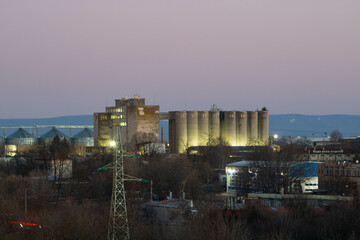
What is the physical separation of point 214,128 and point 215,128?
0.14 m

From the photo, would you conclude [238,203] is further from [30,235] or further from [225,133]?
[225,133]

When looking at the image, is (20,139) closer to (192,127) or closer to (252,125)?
(192,127)

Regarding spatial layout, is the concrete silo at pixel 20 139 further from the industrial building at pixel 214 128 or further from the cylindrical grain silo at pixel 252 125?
the cylindrical grain silo at pixel 252 125

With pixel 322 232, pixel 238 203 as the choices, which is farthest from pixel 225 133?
pixel 322 232

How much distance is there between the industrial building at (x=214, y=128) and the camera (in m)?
87.3

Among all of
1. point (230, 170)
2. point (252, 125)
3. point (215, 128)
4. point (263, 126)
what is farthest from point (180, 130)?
point (230, 170)

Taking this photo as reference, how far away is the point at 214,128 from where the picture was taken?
88938 millimetres

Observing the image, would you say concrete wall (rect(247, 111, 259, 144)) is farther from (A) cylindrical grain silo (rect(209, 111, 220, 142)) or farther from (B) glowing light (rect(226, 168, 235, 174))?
(B) glowing light (rect(226, 168, 235, 174))

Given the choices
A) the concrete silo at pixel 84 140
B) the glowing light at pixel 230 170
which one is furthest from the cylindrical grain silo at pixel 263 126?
the glowing light at pixel 230 170

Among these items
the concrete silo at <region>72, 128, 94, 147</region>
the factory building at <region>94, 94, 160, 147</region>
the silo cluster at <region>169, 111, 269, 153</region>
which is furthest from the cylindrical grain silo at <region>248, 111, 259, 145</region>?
the concrete silo at <region>72, 128, 94, 147</region>

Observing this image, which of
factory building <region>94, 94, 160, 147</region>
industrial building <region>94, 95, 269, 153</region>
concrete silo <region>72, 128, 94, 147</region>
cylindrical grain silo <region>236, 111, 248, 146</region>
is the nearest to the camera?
factory building <region>94, 94, 160, 147</region>

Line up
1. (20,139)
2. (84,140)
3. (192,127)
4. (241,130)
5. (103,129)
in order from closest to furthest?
(103,129)
(192,127)
(241,130)
(20,139)
(84,140)

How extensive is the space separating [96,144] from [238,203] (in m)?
54.7

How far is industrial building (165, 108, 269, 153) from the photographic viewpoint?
87312 millimetres
